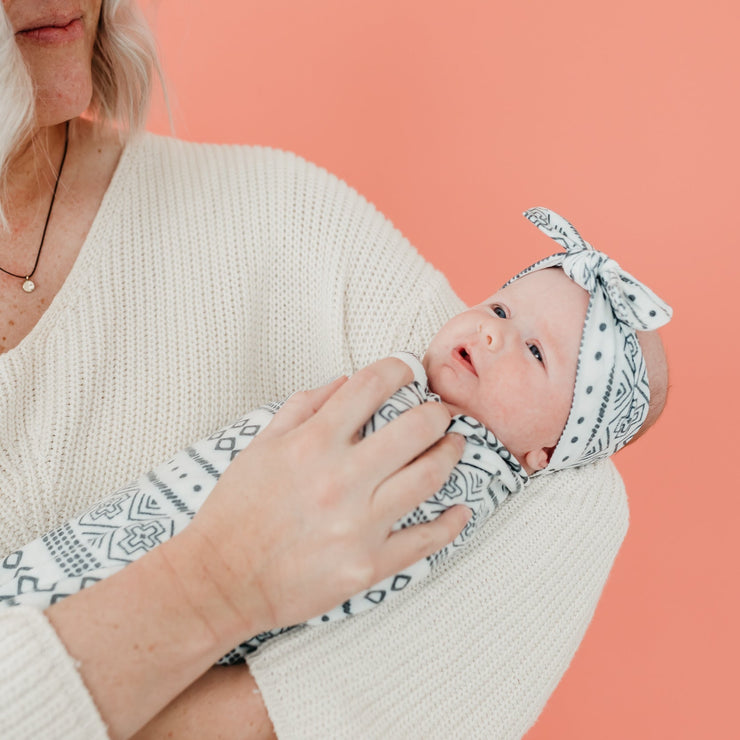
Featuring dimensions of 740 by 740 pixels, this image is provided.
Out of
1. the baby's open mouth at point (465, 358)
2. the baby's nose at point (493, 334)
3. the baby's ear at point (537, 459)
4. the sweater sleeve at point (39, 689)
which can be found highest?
the baby's nose at point (493, 334)

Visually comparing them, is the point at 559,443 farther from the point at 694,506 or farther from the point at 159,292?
the point at 694,506

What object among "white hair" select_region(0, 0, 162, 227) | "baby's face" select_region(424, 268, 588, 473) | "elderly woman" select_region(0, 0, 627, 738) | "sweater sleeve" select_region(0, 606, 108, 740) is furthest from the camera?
"baby's face" select_region(424, 268, 588, 473)

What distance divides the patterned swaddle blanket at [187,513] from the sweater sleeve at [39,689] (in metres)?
0.17

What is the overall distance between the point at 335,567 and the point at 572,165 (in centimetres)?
145

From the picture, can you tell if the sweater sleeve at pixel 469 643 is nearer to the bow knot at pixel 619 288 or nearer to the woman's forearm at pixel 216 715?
the woman's forearm at pixel 216 715

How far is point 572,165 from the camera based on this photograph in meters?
2.07

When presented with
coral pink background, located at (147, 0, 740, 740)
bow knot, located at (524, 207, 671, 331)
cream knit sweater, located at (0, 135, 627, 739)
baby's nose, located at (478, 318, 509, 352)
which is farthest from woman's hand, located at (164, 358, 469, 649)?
coral pink background, located at (147, 0, 740, 740)

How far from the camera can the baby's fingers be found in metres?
0.99

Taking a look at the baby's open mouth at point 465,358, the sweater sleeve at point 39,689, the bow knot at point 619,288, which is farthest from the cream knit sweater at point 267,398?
the bow knot at point 619,288

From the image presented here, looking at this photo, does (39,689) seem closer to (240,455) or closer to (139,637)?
(139,637)

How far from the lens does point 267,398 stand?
1484 millimetres

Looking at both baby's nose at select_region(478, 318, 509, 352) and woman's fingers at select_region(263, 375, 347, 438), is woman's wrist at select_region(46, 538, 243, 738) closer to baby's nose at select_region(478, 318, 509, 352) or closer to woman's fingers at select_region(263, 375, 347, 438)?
woman's fingers at select_region(263, 375, 347, 438)

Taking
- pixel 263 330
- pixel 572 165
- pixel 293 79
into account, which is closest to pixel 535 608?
pixel 263 330

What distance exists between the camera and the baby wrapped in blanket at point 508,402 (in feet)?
3.76
